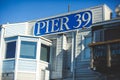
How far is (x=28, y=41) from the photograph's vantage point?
22297 mm

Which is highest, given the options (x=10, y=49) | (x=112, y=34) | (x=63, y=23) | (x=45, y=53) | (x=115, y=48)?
(x=63, y=23)

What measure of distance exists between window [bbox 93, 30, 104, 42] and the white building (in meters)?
1.90

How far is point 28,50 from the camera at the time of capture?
22.2m

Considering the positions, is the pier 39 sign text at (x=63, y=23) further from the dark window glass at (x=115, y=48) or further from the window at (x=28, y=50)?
the dark window glass at (x=115, y=48)

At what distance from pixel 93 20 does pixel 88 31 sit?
3.02 ft

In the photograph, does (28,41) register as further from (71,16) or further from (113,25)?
(113,25)

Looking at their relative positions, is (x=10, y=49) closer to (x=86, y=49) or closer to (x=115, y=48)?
(x=86, y=49)

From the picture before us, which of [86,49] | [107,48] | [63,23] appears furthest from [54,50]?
[107,48]

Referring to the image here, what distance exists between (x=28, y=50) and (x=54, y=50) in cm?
243

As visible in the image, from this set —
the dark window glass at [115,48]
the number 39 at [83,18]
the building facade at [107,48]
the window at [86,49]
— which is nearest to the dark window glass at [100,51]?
the building facade at [107,48]

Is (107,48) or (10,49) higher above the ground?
(10,49)

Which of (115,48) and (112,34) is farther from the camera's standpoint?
(112,34)

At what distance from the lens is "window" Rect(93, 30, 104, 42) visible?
19.1 metres

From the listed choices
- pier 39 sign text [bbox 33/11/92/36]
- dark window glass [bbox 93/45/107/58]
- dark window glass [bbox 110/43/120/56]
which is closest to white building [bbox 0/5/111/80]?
pier 39 sign text [bbox 33/11/92/36]
